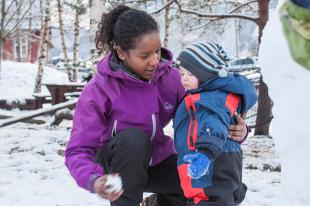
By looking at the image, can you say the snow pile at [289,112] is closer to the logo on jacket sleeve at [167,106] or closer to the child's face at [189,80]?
the child's face at [189,80]

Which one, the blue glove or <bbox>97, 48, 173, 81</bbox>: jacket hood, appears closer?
the blue glove

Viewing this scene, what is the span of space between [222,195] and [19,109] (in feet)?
35.4

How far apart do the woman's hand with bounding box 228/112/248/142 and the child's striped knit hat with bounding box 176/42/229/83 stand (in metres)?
0.21

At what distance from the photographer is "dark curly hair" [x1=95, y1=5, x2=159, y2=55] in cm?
229

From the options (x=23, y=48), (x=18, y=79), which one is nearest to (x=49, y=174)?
(x=18, y=79)

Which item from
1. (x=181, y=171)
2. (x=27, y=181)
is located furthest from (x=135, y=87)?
(x=27, y=181)

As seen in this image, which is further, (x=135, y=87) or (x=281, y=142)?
(x=135, y=87)

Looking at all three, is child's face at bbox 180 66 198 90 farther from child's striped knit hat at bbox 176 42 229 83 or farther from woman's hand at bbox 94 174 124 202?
woman's hand at bbox 94 174 124 202

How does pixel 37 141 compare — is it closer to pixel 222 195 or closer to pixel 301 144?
pixel 222 195

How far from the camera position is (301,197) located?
1.46 meters

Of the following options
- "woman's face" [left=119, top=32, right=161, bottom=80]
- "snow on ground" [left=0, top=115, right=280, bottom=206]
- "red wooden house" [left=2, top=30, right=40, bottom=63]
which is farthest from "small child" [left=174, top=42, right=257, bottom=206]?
"red wooden house" [left=2, top=30, right=40, bottom=63]

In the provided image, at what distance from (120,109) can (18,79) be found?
54.7 ft

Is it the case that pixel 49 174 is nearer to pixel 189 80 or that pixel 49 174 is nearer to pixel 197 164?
pixel 189 80

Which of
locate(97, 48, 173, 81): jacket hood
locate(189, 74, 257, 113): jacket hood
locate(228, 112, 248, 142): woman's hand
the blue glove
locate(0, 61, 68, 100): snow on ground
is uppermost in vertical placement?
locate(97, 48, 173, 81): jacket hood
